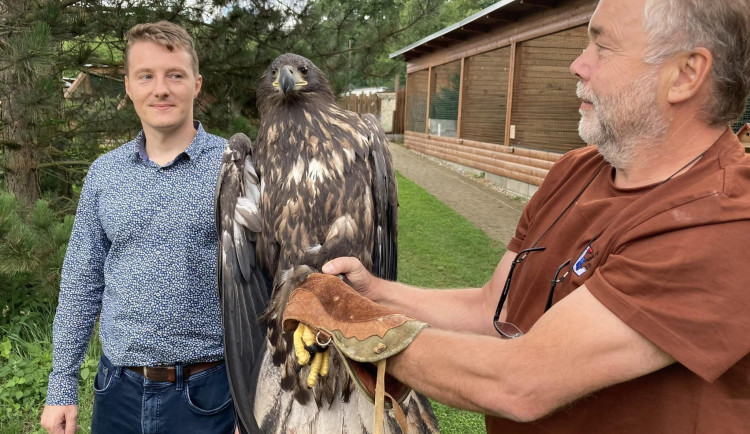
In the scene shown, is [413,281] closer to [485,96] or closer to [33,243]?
[33,243]

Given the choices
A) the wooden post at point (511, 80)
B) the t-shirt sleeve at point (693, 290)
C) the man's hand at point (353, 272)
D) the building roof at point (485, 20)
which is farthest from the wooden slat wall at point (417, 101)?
the t-shirt sleeve at point (693, 290)

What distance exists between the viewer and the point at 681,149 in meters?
1.36

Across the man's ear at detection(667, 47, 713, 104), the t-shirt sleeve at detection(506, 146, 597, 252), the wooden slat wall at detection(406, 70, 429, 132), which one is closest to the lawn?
the t-shirt sleeve at detection(506, 146, 597, 252)

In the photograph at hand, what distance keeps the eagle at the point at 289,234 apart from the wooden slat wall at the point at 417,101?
16866mm

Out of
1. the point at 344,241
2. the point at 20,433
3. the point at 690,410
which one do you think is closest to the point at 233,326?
the point at 344,241

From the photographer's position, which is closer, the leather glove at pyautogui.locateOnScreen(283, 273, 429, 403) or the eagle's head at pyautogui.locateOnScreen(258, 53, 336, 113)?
the leather glove at pyautogui.locateOnScreen(283, 273, 429, 403)

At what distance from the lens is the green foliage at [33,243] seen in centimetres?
286

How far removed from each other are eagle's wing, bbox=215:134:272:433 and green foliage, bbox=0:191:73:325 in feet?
4.40

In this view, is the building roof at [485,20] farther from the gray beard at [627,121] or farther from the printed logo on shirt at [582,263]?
the printed logo on shirt at [582,263]

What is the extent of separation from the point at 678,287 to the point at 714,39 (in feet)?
1.98

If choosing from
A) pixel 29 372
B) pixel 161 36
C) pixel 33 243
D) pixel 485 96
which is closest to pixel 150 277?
pixel 161 36

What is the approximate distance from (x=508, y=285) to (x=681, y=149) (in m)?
0.62

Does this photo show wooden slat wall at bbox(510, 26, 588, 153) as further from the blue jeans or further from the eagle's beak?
the blue jeans

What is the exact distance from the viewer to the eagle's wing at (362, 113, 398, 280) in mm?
2562
